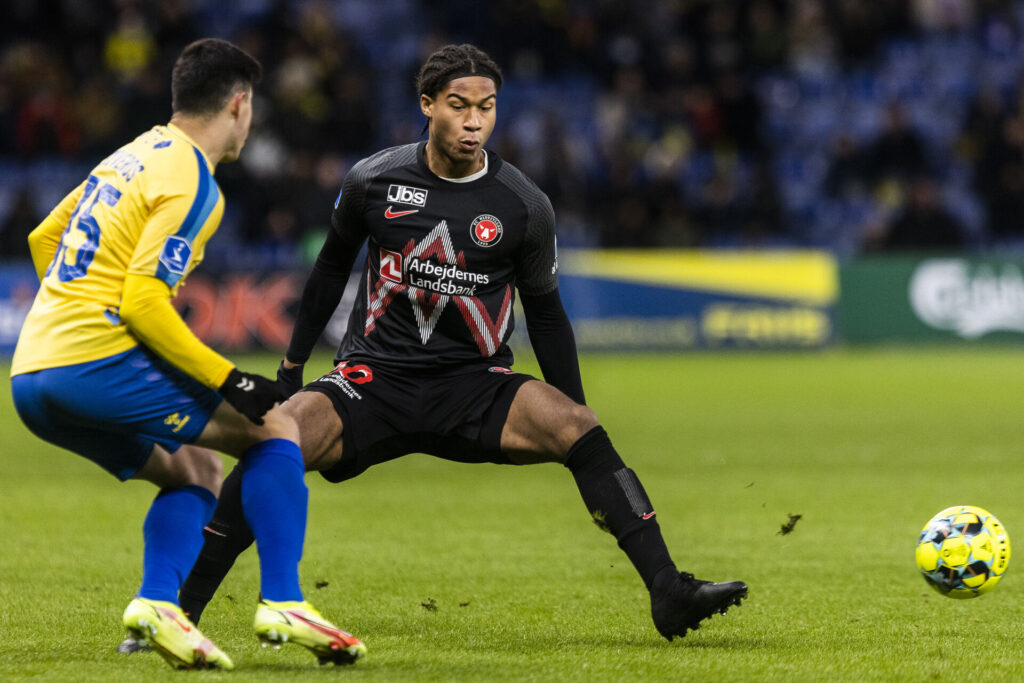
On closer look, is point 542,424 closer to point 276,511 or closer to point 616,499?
point 616,499

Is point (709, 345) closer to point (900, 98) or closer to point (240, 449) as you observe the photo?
point (900, 98)

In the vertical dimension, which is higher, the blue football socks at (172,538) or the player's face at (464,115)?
the player's face at (464,115)

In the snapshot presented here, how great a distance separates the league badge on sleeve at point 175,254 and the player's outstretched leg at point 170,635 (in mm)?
979

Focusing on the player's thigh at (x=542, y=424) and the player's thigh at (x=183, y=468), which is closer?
the player's thigh at (x=183, y=468)

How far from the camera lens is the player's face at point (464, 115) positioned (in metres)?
5.12

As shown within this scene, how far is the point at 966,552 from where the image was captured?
5.36m

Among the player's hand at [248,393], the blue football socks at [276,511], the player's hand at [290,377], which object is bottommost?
the blue football socks at [276,511]

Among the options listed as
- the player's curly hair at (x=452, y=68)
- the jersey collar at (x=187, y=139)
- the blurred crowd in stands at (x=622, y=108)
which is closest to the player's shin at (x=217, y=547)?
the jersey collar at (x=187, y=139)

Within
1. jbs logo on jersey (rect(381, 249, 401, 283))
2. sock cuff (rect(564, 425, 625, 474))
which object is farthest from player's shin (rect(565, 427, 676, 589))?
jbs logo on jersey (rect(381, 249, 401, 283))

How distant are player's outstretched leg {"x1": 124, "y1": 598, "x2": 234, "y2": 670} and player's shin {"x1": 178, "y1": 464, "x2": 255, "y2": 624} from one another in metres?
0.47

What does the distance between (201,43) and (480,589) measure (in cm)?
261

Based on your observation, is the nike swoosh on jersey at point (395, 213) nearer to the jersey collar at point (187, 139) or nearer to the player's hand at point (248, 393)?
the jersey collar at point (187, 139)

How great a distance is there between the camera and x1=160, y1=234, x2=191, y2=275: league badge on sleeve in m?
4.12

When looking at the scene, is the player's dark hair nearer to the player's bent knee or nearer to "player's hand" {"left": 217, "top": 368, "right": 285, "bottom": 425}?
"player's hand" {"left": 217, "top": 368, "right": 285, "bottom": 425}
